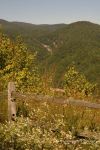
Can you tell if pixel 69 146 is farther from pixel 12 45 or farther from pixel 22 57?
pixel 22 57

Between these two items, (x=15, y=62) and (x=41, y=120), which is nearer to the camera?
(x=41, y=120)

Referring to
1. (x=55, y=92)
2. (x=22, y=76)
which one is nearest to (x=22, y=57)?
(x=22, y=76)

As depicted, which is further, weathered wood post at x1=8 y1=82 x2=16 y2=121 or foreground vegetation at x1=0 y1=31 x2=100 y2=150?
weathered wood post at x1=8 y1=82 x2=16 y2=121

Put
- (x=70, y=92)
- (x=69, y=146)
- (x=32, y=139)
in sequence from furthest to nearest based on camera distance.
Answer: (x=70, y=92)
(x=69, y=146)
(x=32, y=139)

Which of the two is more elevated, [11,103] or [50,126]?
[11,103]

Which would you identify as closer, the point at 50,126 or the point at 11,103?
the point at 50,126

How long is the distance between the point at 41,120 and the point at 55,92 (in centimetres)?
337

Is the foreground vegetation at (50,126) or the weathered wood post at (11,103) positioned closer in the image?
the foreground vegetation at (50,126)

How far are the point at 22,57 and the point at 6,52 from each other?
345 centimetres

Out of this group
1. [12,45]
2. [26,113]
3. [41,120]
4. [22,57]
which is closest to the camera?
[41,120]

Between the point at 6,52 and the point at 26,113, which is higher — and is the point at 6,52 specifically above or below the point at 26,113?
above

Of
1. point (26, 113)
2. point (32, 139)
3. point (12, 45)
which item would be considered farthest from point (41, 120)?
point (12, 45)

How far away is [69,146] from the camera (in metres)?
7.25

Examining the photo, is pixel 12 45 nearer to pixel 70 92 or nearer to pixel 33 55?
pixel 33 55
